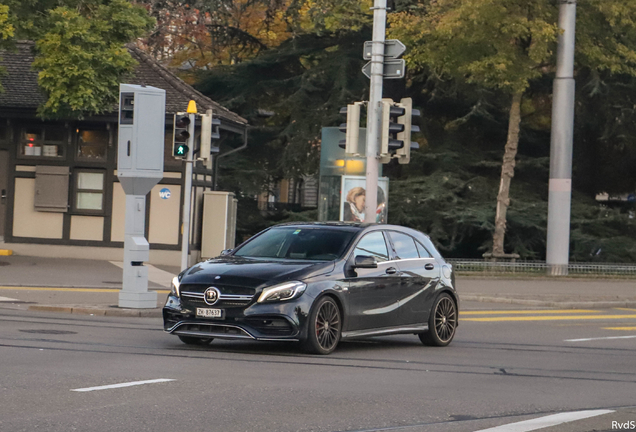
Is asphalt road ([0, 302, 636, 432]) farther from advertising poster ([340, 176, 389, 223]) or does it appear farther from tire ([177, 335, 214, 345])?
advertising poster ([340, 176, 389, 223])

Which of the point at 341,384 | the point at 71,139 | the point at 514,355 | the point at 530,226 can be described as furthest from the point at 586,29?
the point at 341,384

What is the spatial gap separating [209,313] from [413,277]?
2989 mm

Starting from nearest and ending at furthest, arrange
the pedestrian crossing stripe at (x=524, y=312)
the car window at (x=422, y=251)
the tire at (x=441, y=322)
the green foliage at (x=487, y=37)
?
the tire at (x=441, y=322) → the car window at (x=422, y=251) → the pedestrian crossing stripe at (x=524, y=312) → the green foliage at (x=487, y=37)

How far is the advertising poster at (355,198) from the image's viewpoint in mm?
24938

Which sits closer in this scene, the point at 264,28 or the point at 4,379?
the point at 4,379

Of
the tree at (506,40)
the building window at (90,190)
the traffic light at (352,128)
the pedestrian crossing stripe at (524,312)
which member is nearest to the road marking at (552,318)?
the pedestrian crossing stripe at (524,312)

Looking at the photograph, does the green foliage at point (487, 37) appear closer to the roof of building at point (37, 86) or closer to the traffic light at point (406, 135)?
the roof of building at point (37, 86)

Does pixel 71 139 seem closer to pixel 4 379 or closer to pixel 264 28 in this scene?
pixel 264 28

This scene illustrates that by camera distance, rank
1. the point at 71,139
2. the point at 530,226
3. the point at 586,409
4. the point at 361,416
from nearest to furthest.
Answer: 1. the point at 361,416
2. the point at 586,409
3. the point at 71,139
4. the point at 530,226

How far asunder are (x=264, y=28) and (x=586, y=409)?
35964 mm

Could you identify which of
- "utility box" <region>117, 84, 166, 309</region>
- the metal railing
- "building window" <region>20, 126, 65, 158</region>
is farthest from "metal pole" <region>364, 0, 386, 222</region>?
"building window" <region>20, 126, 65, 158</region>

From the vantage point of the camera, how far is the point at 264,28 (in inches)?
1721

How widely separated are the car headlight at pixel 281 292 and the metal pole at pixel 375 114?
30.1 feet

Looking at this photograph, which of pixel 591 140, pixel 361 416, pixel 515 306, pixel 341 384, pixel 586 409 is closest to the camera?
pixel 361 416
